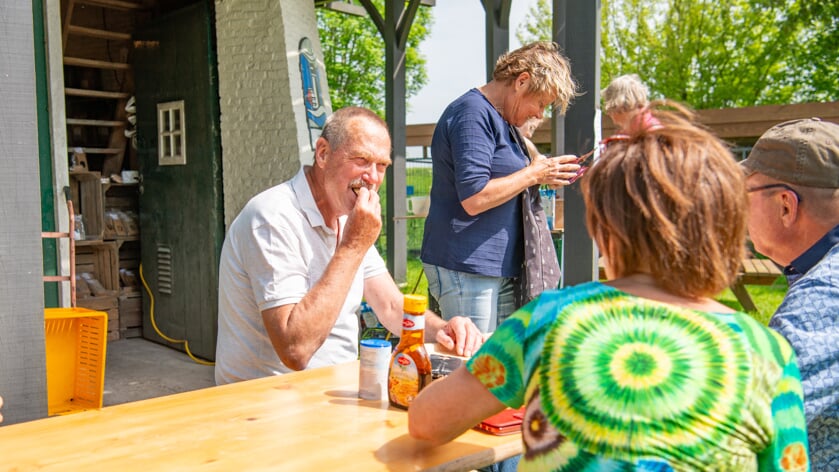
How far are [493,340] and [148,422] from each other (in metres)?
0.75

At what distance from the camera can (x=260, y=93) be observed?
4637mm

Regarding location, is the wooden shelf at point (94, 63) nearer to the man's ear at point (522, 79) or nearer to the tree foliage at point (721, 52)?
the man's ear at point (522, 79)

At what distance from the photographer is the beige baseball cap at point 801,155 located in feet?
4.80

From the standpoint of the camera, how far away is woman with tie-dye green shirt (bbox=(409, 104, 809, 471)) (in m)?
0.94

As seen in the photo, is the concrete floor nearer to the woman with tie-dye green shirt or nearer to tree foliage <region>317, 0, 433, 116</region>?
the woman with tie-dye green shirt

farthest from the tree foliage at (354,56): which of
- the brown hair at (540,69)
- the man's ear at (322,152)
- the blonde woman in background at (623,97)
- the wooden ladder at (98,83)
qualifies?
the man's ear at (322,152)

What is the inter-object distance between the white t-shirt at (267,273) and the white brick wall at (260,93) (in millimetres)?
2390

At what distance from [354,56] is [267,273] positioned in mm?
22923

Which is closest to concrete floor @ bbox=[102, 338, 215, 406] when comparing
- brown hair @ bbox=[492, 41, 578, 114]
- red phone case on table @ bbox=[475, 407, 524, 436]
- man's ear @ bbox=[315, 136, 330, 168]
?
A: man's ear @ bbox=[315, 136, 330, 168]

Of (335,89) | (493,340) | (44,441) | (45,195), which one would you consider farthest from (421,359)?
(335,89)

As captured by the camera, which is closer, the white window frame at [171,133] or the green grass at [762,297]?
the white window frame at [171,133]

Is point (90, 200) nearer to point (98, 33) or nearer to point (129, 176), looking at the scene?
point (129, 176)

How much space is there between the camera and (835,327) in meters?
1.31

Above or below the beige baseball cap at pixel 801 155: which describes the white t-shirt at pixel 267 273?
below
